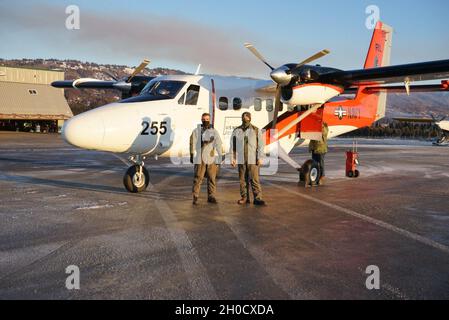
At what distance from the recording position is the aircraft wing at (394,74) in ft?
34.7

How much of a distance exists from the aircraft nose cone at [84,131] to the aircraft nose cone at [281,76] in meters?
4.62

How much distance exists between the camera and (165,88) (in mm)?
10320

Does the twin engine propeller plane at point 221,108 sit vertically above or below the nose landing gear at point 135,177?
above

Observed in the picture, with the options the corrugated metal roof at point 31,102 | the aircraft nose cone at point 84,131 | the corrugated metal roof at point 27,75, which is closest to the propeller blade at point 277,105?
the aircraft nose cone at point 84,131

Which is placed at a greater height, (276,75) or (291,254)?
(276,75)

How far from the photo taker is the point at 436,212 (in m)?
8.44

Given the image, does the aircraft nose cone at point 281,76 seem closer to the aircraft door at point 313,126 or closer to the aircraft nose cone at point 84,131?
the aircraft door at point 313,126

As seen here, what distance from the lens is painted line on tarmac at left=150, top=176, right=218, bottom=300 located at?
4156mm

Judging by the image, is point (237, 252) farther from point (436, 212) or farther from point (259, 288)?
point (436, 212)

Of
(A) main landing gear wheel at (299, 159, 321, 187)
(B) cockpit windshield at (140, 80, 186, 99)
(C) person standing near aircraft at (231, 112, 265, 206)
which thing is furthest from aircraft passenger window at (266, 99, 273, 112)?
(C) person standing near aircraft at (231, 112, 265, 206)
